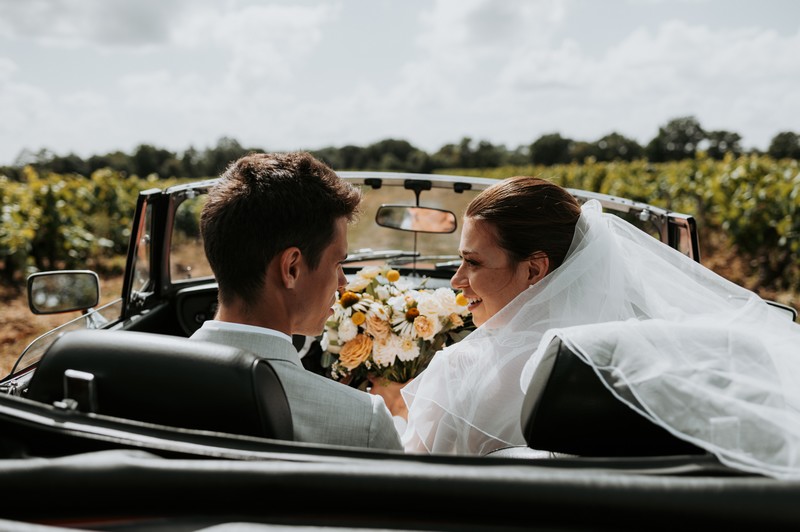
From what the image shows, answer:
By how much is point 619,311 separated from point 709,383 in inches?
28.3

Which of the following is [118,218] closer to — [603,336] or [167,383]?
[167,383]

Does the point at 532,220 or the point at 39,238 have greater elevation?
the point at 532,220

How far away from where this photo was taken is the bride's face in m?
2.38

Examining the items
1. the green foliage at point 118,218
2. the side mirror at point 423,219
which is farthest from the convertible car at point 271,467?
the green foliage at point 118,218

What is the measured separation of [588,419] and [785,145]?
219 ft

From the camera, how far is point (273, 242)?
1.85 meters

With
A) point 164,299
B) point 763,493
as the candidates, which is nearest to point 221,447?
point 763,493

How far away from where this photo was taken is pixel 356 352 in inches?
113

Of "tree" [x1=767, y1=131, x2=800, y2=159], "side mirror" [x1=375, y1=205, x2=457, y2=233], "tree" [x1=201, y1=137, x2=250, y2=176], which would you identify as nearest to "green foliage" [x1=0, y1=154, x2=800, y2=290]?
"tree" [x1=201, y1=137, x2=250, y2=176]

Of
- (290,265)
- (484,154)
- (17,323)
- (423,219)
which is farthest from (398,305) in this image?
(484,154)

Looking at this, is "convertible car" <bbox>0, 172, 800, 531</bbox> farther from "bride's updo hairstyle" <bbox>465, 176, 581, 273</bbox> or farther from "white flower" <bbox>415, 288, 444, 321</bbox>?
"white flower" <bbox>415, 288, 444, 321</bbox>

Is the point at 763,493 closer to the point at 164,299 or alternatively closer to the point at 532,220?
the point at 532,220

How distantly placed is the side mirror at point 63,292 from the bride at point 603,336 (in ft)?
5.92

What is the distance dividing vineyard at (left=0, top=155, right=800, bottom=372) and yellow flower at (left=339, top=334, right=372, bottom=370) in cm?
686
